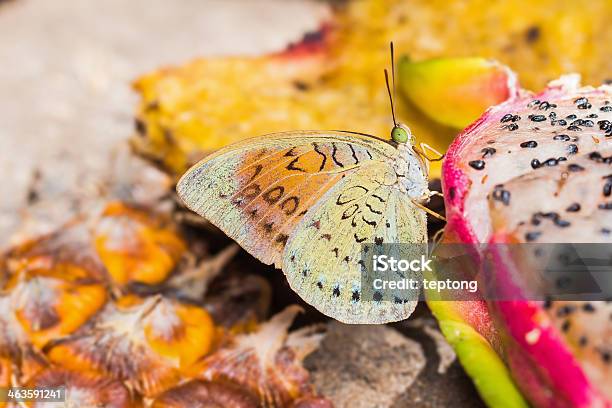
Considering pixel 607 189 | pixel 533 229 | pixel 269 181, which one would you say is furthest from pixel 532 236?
pixel 269 181

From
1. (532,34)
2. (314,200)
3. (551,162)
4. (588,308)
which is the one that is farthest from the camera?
(532,34)

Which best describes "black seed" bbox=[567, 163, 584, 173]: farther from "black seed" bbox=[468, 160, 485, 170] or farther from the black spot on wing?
the black spot on wing

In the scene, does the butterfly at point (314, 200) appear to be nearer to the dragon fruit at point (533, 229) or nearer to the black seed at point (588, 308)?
the dragon fruit at point (533, 229)

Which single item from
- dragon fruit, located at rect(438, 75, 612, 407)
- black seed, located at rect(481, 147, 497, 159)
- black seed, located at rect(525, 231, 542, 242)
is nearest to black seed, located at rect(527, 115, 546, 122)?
dragon fruit, located at rect(438, 75, 612, 407)

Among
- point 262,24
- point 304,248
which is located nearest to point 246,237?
point 304,248

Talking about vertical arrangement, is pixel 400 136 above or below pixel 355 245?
above

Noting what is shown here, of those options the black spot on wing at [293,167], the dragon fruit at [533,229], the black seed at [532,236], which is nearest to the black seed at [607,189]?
the dragon fruit at [533,229]

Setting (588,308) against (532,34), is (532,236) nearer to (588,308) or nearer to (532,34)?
(588,308)
